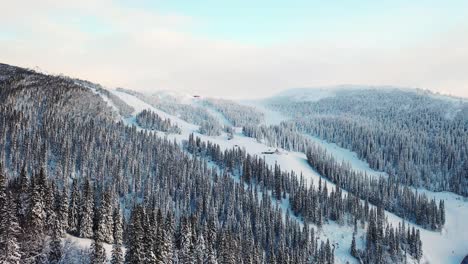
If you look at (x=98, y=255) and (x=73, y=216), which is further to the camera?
(x=73, y=216)

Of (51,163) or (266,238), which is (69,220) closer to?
(51,163)

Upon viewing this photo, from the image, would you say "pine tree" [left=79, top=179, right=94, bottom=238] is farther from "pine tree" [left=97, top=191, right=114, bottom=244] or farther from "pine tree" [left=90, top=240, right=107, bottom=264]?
"pine tree" [left=90, top=240, right=107, bottom=264]

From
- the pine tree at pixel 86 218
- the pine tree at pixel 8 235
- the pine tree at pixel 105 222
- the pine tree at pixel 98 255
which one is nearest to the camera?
the pine tree at pixel 8 235

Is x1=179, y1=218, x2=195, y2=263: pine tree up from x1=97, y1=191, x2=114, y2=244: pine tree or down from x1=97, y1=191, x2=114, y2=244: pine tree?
down

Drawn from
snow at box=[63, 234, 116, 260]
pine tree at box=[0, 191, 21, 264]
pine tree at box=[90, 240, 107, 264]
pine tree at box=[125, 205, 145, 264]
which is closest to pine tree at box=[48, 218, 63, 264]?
snow at box=[63, 234, 116, 260]

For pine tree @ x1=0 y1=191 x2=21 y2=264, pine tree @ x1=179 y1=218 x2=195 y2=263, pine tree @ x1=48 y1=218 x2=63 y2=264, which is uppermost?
pine tree @ x1=0 y1=191 x2=21 y2=264

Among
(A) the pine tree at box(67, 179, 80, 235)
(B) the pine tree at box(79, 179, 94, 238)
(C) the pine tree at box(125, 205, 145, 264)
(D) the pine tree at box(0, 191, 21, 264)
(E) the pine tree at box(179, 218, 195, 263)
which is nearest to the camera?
(D) the pine tree at box(0, 191, 21, 264)

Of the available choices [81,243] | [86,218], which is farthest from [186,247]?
[86,218]

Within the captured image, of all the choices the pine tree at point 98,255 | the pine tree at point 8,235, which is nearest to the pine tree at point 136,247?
the pine tree at point 98,255

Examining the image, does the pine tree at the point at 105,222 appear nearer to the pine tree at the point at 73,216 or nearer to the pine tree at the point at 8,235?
the pine tree at the point at 73,216

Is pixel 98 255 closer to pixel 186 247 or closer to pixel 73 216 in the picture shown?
pixel 186 247

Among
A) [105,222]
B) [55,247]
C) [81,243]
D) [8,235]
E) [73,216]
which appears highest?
[8,235]

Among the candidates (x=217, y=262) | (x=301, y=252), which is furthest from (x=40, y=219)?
(x=301, y=252)
